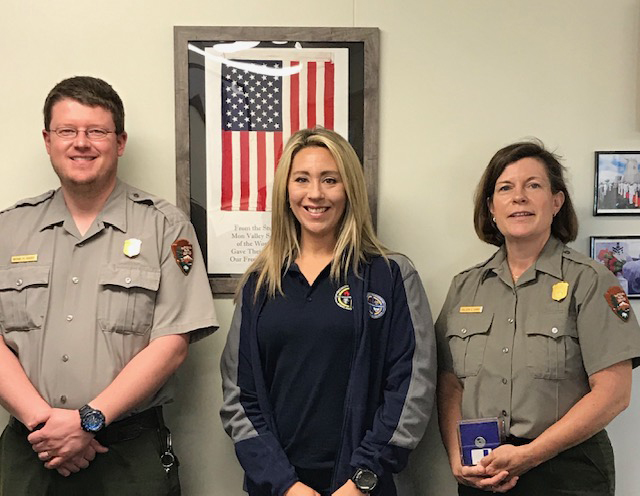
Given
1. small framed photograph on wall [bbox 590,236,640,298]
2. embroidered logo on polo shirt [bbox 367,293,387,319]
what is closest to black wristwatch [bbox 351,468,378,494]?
embroidered logo on polo shirt [bbox 367,293,387,319]

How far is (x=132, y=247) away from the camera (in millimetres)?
2148

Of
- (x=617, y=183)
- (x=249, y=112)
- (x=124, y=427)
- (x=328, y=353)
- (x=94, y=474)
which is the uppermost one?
(x=249, y=112)

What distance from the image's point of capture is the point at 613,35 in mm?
2508

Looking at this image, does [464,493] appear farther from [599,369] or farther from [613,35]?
[613,35]

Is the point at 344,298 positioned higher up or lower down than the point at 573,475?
higher up

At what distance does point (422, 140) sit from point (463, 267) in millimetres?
507

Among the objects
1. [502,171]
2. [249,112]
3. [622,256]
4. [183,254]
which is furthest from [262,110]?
[622,256]

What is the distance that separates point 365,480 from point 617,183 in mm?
1474

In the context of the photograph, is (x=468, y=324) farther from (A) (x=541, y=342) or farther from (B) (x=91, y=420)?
(B) (x=91, y=420)

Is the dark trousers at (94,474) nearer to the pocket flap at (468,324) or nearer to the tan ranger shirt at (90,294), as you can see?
the tan ranger shirt at (90,294)

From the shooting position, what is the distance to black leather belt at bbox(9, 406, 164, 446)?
2.08 meters

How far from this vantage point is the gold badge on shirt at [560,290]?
2014 millimetres

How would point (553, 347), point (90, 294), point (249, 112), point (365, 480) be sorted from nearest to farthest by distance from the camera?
1. point (365, 480)
2. point (553, 347)
3. point (90, 294)
4. point (249, 112)

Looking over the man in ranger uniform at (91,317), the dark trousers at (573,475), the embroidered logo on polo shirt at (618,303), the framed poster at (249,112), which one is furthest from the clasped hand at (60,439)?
the embroidered logo on polo shirt at (618,303)
